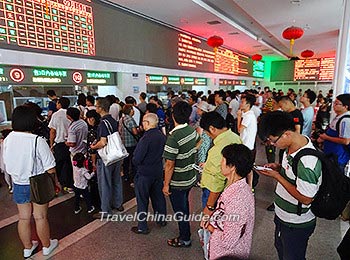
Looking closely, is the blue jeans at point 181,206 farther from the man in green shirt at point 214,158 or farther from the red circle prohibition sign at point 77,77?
the red circle prohibition sign at point 77,77

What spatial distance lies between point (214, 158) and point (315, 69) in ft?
54.7

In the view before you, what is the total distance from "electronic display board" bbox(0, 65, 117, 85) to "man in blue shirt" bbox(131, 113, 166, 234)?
2.85 m

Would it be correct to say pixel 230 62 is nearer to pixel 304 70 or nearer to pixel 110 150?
pixel 304 70

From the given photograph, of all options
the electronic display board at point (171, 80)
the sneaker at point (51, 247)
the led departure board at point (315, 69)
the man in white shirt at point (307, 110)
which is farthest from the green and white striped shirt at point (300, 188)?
the led departure board at point (315, 69)

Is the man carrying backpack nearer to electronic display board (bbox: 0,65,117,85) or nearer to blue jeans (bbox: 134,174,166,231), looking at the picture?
blue jeans (bbox: 134,174,166,231)

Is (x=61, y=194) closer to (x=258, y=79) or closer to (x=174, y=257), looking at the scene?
(x=174, y=257)

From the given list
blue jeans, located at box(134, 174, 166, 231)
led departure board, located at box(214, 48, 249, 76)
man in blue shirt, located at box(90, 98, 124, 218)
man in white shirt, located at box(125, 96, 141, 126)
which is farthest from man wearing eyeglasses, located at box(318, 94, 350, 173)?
led departure board, located at box(214, 48, 249, 76)

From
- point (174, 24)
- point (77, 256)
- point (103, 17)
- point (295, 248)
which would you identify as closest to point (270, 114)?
point (295, 248)

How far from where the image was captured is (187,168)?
98.7 inches

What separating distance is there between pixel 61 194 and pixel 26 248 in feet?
5.11

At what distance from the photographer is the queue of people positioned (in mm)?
1520

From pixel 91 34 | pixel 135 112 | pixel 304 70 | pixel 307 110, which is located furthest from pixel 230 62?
pixel 307 110

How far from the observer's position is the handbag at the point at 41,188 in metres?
2.25

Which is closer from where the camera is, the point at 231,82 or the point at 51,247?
the point at 51,247
